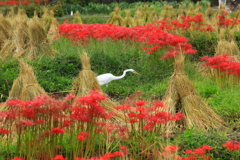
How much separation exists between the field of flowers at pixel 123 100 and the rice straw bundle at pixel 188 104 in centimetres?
2

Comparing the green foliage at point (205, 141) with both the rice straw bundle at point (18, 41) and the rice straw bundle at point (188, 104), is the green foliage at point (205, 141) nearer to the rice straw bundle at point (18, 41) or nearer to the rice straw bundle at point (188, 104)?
the rice straw bundle at point (188, 104)

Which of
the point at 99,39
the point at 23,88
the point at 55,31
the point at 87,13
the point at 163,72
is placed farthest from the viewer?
the point at 87,13

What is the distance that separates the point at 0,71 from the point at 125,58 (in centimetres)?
264

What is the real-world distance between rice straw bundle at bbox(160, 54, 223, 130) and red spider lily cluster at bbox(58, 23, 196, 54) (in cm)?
246

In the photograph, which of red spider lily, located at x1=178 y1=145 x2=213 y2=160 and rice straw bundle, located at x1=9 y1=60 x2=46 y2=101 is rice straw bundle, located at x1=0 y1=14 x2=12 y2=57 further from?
red spider lily, located at x1=178 y1=145 x2=213 y2=160

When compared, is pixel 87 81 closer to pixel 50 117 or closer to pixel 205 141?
pixel 50 117

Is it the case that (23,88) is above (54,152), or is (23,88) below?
above

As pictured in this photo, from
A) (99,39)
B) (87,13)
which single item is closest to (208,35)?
(99,39)

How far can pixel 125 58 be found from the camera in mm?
9102

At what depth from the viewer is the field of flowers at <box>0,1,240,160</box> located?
13.0 ft

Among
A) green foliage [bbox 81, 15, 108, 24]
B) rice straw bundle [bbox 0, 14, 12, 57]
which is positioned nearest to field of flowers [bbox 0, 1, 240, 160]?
rice straw bundle [bbox 0, 14, 12, 57]

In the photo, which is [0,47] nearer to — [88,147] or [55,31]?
[55,31]

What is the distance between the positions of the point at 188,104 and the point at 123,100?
1.53 meters

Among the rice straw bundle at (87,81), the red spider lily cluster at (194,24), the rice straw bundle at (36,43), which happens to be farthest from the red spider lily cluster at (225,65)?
the rice straw bundle at (36,43)
